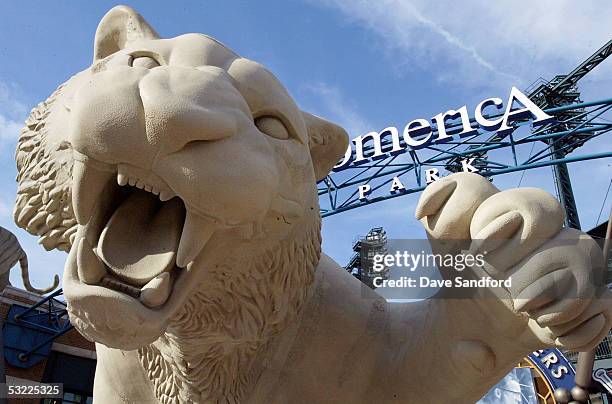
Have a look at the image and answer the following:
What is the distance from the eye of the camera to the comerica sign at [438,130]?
7547 mm

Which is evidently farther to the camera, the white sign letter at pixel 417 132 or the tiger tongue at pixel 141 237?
the white sign letter at pixel 417 132

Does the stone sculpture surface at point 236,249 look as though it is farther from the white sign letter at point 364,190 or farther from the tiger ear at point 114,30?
the white sign letter at point 364,190

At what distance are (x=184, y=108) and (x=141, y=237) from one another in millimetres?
237

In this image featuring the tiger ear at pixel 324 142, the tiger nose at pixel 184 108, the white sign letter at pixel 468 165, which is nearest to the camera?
the tiger nose at pixel 184 108

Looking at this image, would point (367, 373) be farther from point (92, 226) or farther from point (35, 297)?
point (35, 297)

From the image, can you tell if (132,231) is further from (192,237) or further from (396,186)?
(396,186)

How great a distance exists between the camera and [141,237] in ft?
2.87

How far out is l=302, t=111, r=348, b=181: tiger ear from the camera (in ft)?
4.16

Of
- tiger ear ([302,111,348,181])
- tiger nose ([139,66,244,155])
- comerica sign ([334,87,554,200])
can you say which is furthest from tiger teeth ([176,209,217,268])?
comerica sign ([334,87,554,200])

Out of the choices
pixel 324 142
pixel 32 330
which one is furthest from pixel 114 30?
pixel 32 330

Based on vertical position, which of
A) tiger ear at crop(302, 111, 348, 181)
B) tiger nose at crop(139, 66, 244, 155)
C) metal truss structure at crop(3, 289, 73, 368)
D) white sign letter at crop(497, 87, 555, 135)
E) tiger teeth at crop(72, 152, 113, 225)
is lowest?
tiger teeth at crop(72, 152, 113, 225)

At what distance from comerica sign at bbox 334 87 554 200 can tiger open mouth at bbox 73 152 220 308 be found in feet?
20.8

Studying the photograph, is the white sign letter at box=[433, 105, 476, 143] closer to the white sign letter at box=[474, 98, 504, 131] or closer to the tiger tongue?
the white sign letter at box=[474, 98, 504, 131]

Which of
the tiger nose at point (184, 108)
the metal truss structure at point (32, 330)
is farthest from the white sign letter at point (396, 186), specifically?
the tiger nose at point (184, 108)
